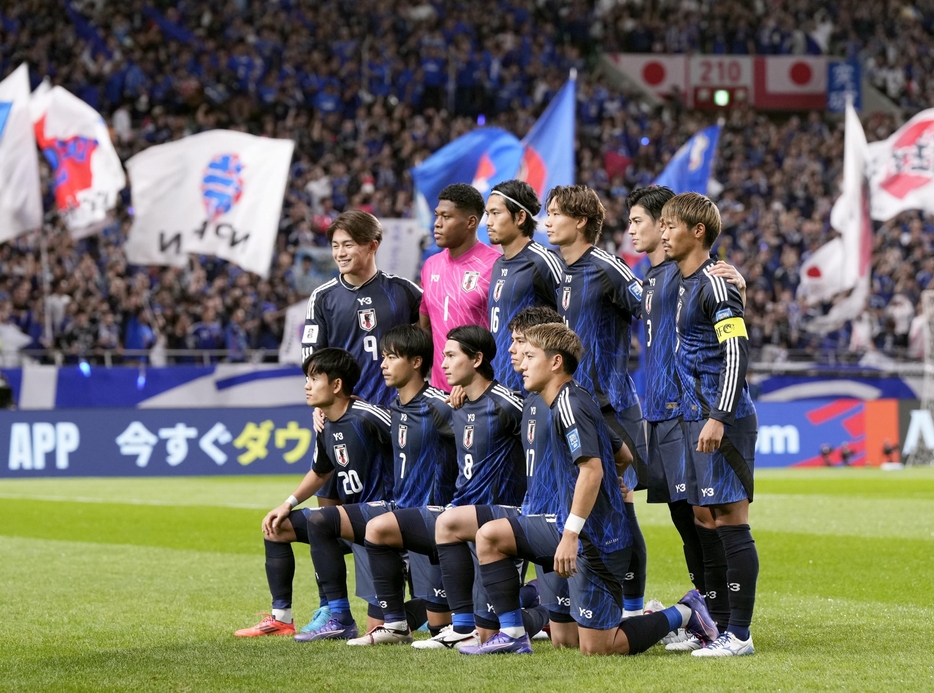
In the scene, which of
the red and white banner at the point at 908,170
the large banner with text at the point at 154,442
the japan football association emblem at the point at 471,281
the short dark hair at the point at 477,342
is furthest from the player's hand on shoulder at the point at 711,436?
the red and white banner at the point at 908,170

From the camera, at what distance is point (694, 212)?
6730 mm

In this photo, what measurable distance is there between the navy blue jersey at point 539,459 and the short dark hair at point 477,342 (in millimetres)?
387

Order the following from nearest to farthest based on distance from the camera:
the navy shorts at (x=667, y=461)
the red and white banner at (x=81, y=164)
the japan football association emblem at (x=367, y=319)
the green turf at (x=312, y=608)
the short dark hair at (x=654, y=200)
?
the green turf at (x=312, y=608) < the navy shorts at (x=667, y=461) < the short dark hair at (x=654, y=200) < the japan football association emblem at (x=367, y=319) < the red and white banner at (x=81, y=164)

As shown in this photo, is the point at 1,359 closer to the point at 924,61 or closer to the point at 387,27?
the point at 387,27

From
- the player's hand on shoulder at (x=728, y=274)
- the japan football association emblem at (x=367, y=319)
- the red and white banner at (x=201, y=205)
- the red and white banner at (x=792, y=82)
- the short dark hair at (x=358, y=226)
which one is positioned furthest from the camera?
the red and white banner at (x=792, y=82)

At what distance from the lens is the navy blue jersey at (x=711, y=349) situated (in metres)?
6.45

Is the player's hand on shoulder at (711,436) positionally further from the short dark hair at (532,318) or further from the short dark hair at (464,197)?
the short dark hair at (464,197)

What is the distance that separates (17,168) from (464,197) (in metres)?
13.2

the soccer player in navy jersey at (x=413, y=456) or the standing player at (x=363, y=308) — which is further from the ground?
the standing player at (x=363, y=308)

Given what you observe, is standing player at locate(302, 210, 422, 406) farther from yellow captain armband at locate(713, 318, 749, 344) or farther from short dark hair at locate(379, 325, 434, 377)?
yellow captain armband at locate(713, 318, 749, 344)

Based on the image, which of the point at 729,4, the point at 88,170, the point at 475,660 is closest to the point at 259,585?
the point at 475,660

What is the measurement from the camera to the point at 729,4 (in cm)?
3959

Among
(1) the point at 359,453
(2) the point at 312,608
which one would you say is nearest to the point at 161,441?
(2) the point at 312,608

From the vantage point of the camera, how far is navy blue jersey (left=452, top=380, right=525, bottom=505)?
6.94m
